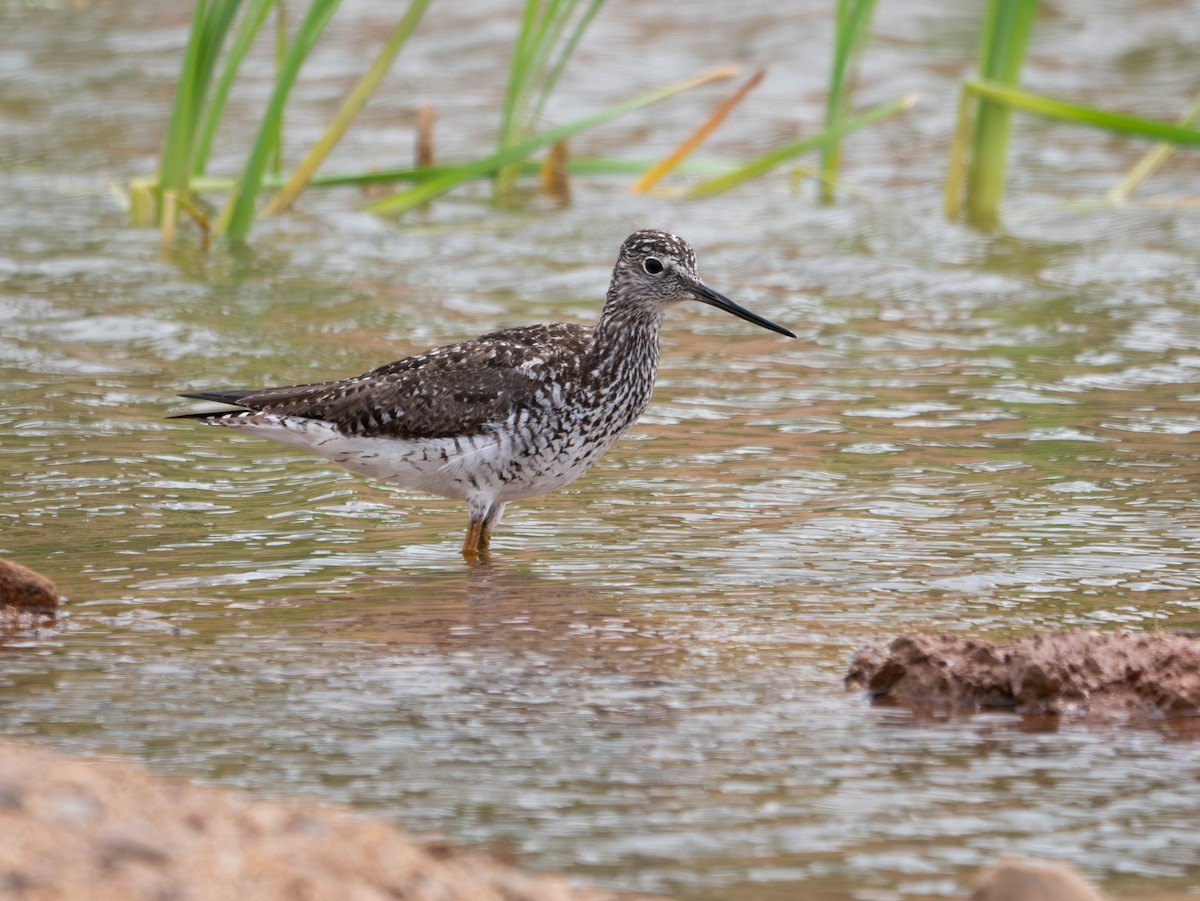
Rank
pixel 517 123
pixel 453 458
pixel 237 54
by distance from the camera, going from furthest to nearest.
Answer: pixel 517 123
pixel 237 54
pixel 453 458

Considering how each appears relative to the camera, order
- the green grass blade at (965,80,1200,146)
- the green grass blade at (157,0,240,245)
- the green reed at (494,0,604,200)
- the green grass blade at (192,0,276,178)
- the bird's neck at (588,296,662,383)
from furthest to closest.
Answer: the green reed at (494,0,604,200)
the green grass blade at (157,0,240,245)
the green grass blade at (192,0,276,178)
the green grass blade at (965,80,1200,146)
the bird's neck at (588,296,662,383)

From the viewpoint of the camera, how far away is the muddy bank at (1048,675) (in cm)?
588

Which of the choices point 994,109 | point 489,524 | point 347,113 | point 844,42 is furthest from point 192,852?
point 994,109

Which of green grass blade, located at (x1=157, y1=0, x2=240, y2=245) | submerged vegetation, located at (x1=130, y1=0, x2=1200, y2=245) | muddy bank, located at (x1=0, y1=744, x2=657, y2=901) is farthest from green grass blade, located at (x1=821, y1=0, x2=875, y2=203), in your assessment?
muddy bank, located at (x1=0, y1=744, x2=657, y2=901)

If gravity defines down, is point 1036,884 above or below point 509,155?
below

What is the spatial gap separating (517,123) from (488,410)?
16.8ft

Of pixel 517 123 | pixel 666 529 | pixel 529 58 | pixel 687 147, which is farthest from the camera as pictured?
pixel 687 147

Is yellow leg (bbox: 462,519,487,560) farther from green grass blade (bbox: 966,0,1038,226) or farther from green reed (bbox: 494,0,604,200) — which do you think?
green grass blade (bbox: 966,0,1038,226)

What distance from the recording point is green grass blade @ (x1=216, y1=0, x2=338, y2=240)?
1100cm

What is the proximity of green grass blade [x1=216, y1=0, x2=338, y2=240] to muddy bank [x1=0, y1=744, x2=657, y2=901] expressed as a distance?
7.24 m

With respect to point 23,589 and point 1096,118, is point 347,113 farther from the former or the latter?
point 23,589

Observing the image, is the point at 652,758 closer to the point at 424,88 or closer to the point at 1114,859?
the point at 1114,859

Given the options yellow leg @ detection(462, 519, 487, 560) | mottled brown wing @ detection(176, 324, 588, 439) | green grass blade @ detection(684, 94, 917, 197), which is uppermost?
green grass blade @ detection(684, 94, 917, 197)

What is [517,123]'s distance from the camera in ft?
41.4
